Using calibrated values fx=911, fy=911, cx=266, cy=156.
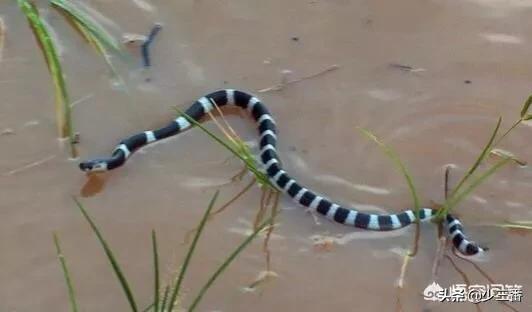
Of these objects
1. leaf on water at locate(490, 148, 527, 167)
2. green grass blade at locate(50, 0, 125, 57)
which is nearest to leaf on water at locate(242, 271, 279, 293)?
leaf on water at locate(490, 148, 527, 167)

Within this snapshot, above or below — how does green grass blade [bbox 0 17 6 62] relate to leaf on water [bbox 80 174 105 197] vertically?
above

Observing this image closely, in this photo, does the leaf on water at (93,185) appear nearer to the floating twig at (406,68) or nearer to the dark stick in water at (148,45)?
the dark stick in water at (148,45)

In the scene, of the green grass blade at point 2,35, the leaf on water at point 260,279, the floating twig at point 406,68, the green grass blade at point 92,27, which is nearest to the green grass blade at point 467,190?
the floating twig at point 406,68

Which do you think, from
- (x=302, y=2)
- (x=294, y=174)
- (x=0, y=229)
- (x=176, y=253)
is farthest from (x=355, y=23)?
(x=0, y=229)

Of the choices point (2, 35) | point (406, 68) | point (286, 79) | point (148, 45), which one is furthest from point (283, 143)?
point (2, 35)

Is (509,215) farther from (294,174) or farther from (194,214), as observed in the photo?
(194,214)

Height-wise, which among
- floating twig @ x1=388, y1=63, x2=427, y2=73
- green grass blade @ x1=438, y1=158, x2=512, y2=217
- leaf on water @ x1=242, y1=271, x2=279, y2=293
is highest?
floating twig @ x1=388, y1=63, x2=427, y2=73

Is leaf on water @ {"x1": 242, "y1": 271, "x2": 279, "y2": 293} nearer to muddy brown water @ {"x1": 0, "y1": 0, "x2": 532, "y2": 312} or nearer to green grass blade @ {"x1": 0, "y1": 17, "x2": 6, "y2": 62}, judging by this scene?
muddy brown water @ {"x1": 0, "y1": 0, "x2": 532, "y2": 312}
